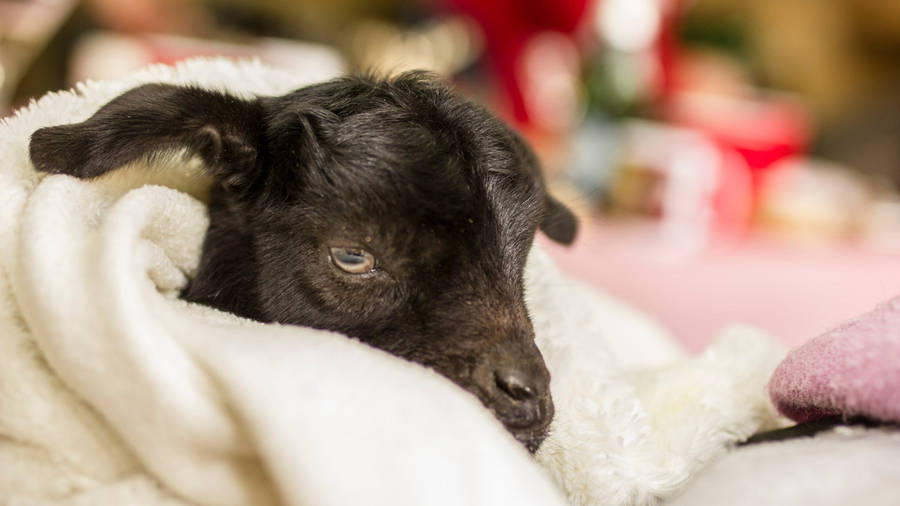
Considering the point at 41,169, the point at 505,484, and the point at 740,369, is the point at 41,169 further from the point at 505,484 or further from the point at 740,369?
the point at 740,369

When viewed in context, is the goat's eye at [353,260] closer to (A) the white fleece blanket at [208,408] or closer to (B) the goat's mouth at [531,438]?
(A) the white fleece blanket at [208,408]

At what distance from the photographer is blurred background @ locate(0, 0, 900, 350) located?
2.72m

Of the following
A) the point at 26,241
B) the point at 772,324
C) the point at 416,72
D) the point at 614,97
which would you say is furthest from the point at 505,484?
the point at 614,97

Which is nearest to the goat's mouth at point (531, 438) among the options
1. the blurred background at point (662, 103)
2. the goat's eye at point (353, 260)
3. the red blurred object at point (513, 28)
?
the goat's eye at point (353, 260)

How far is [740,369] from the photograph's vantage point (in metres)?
1.08

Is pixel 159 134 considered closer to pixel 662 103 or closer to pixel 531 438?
pixel 531 438

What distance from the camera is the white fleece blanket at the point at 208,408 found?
66cm

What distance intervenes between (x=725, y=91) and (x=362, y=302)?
12.1ft

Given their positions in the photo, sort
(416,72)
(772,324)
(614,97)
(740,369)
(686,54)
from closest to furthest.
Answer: (740,369)
(416,72)
(772,324)
(614,97)
(686,54)

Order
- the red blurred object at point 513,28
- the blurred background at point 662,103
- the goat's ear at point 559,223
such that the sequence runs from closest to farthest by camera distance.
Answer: the goat's ear at point 559,223 → the blurred background at point 662,103 → the red blurred object at point 513,28

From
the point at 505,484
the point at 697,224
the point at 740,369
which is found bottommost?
the point at 697,224

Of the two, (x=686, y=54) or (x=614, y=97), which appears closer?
(x=614, y=97)

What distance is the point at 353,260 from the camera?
1.00 metres

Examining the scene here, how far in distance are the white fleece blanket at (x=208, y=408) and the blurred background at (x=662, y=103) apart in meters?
1.64
